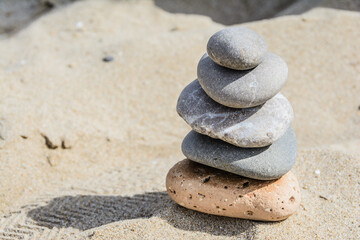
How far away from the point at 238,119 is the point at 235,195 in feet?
2.09

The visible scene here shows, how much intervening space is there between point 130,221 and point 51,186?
1.61 metres

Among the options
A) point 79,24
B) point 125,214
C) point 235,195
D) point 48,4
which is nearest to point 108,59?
point 79,24

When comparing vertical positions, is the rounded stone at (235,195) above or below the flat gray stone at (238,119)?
below

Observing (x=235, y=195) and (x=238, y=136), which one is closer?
(x=238, y=136)

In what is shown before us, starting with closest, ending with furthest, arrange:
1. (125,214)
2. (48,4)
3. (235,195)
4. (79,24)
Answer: (235,195) < (125,214) < (79,24) < (48,4)

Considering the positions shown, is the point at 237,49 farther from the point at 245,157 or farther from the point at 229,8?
the point at 229,8

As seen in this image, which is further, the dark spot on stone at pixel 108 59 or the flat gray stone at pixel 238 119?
the dark spot on stone at pixel 108 59

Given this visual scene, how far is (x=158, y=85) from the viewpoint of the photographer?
629 centimetres

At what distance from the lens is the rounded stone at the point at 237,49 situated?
3045 mm

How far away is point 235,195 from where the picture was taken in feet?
11.3

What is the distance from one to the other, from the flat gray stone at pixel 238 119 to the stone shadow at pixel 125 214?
2.61 ft

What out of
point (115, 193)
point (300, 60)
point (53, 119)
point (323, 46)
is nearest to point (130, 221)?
point (115, 193)

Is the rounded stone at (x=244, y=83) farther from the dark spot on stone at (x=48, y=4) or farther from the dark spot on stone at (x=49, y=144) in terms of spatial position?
the dark spot on stone at (x=48, y=4)

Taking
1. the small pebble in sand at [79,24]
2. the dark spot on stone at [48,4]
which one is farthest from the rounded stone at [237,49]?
the dark spot on stone at [48,4]
